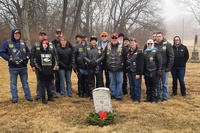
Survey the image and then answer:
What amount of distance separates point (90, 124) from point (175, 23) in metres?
106

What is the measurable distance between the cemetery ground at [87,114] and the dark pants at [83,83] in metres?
0.24

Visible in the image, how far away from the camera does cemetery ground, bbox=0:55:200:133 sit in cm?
833

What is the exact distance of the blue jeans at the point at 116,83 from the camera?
11.1 m

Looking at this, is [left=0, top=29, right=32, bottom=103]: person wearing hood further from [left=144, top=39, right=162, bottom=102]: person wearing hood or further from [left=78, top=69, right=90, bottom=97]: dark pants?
[left=144, top=39, right=162, bottom=102]: person wearing hood

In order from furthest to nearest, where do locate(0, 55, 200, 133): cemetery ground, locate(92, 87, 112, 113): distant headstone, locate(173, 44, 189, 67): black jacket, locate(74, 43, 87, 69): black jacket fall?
locate(173, 44, 189, 67): black jacket
locate(74, 43, 87, 69): black jacket
locate(92, 87, 112, 113): distant headstone
locate(0, 55, 200, 133): cemetery ground

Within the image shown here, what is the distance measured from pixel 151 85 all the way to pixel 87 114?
239cm

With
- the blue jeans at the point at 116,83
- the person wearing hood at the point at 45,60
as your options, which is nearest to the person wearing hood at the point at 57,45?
the person wearing hood at the point at 45,60

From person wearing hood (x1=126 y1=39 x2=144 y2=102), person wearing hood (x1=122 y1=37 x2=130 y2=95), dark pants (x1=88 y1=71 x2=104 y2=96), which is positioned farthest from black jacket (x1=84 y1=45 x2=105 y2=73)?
person wearing hood (x1=126 y1=39 x2=144 y2=102)

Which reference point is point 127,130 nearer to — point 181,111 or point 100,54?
point 181,111

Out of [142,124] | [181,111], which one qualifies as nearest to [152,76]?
[181,111]

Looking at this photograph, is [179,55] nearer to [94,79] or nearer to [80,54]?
[94,79]

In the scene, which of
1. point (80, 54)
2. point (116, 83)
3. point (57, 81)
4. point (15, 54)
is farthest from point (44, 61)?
point (116, 83)

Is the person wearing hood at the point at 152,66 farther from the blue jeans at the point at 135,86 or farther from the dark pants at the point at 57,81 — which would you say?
the dark pants at the point at 57,81

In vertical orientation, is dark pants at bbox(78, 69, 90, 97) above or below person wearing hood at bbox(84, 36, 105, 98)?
below
